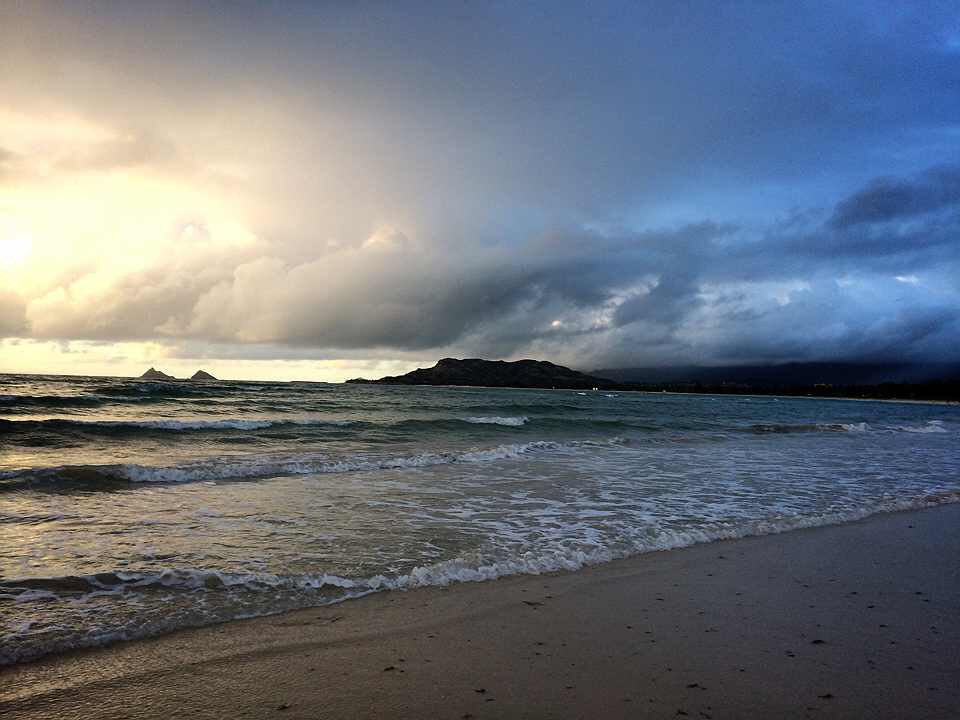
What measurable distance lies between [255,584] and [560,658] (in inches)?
126

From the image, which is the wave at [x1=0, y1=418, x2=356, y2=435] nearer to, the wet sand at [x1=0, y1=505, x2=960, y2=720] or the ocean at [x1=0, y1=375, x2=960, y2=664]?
the ocean at [x1=0, y1=375, x2=960, y2=664]

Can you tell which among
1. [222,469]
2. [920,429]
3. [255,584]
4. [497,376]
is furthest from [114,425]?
[497,376]

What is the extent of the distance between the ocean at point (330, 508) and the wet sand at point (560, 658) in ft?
1.93

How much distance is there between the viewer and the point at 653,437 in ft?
89.2

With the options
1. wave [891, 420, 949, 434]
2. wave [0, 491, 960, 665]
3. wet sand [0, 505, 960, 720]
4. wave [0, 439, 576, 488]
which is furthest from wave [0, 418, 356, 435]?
wave [891, 420, 949, 434]

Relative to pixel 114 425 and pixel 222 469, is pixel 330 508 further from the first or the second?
pixel 114 425

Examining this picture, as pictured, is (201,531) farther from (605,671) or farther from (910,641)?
(910,641)

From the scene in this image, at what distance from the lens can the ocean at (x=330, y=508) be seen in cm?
547

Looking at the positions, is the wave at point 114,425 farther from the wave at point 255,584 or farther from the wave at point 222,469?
the wave at point 255,584

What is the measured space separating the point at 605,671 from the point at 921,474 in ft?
54.6

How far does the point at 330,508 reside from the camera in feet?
30.8

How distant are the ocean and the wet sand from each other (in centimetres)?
59

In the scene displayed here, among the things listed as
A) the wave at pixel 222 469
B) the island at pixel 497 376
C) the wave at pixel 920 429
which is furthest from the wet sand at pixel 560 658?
the island at pixel 497 376

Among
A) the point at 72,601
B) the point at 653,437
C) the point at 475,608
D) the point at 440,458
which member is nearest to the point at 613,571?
the point at 475,608
